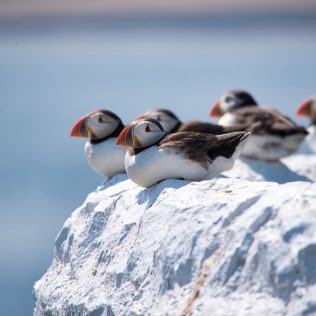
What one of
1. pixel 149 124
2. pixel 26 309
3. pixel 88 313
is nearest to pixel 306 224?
pixel 88 313

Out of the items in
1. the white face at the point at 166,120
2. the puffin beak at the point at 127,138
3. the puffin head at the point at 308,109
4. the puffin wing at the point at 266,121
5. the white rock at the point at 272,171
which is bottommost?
the white rock at the point at 272,171

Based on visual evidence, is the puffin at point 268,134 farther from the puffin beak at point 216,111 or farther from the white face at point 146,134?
the white face at point 146,134

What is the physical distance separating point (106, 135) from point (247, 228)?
3.89 meters

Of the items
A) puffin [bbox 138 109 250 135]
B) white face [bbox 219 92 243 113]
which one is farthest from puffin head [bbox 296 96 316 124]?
puffin [bbox 138 109 250 135]

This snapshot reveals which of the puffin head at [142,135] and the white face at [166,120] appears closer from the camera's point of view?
the puffin head at [142,135]

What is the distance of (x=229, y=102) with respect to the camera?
12.0 m

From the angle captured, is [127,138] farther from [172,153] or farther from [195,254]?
[195,254]

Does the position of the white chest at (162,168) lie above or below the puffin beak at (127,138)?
below

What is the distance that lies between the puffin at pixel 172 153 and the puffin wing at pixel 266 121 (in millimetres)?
3124

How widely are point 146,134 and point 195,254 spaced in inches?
74.4

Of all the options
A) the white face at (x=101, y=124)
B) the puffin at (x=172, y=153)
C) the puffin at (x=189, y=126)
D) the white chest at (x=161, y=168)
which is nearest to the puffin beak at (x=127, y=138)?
the puffin at (x=172, y=153)

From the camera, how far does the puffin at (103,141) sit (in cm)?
892

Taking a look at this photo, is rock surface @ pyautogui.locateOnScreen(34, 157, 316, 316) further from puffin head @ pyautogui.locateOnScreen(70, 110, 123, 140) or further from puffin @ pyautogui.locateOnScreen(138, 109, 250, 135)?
puffin @ pyautogui.locateOnScreen(138, 109, 250, 135)

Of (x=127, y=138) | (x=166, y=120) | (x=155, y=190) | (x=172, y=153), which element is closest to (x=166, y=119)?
(x=166, y=120)
